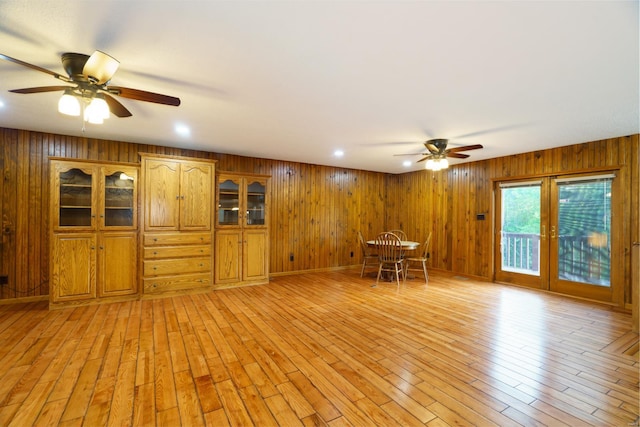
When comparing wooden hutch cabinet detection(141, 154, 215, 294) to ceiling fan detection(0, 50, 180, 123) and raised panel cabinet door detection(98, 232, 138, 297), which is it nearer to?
raised panel cabinet door detection(98, 232, 138, 297)

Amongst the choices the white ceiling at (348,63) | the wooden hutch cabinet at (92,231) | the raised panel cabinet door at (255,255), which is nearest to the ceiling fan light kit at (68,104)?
the white ceiling at (348,63)

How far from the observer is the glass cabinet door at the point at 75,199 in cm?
376

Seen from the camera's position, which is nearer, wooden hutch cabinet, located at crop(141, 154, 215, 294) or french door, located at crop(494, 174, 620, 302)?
french door, located at crop(494, 174, 620, 302)

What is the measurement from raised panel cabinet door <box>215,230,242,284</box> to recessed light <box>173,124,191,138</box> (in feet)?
5.47

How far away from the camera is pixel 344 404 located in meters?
1.83

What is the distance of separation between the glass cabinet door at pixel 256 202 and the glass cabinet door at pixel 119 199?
1.77m

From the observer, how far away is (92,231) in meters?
3.86

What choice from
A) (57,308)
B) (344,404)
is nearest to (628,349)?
(344,404)

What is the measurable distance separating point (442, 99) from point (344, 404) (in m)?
2.75

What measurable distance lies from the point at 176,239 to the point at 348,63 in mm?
3661

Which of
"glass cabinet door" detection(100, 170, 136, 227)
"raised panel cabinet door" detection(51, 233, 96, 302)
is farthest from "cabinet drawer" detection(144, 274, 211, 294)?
"glass cabinet door" detection(100, 170, 136, 227)

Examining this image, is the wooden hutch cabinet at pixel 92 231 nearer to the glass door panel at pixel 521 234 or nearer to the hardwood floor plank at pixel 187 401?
the hardwood floor plank at pixel 187 401

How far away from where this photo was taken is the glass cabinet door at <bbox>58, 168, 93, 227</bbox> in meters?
3.76

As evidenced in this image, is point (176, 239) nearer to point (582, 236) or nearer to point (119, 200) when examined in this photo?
point (119, 200)
